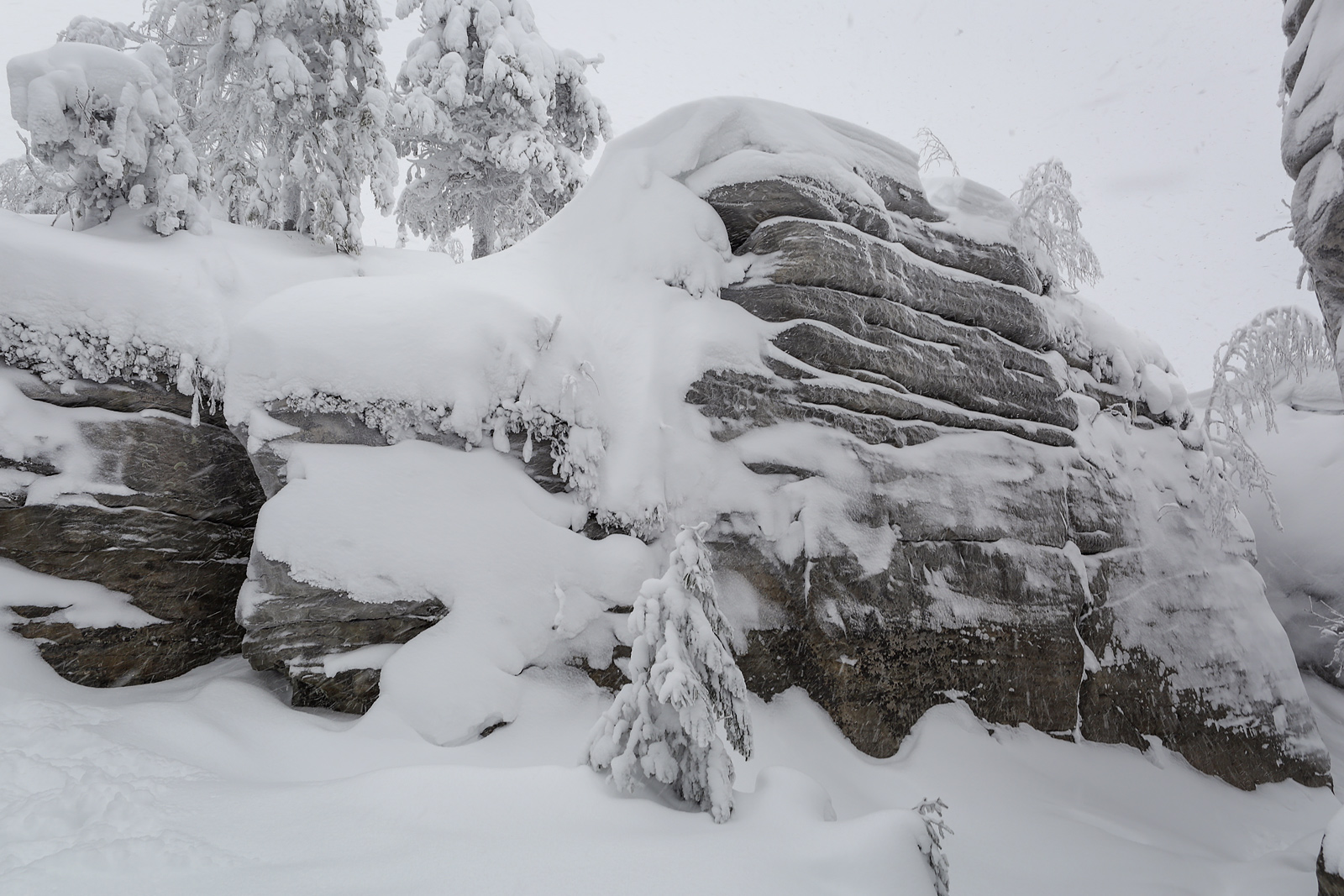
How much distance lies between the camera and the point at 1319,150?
19.5 feet

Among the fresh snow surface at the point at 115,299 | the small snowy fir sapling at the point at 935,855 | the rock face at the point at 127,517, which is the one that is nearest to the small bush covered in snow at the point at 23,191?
the fresh snow surface at the point at 115,299

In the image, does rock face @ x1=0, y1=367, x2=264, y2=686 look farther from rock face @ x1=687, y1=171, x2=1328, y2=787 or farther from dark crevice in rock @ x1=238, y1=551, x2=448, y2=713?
rock face @ x1=687, y1=171, x2=1328, y2=787

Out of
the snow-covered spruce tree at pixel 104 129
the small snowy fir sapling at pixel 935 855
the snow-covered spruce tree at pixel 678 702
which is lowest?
the small snowy fir sapling at pixel 935 855

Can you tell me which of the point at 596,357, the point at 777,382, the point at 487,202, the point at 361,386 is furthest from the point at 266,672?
the point at 487,202

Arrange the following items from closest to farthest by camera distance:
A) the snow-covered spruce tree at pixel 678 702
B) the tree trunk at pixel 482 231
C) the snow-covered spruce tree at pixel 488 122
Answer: the snow-covered spruce tree at pixel 678 702 < the snow-covered spruce tree at pixel 488 122 < the tree trunk at pixel 482 231

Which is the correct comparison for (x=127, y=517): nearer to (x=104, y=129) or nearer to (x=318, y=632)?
(x=318, y=632)

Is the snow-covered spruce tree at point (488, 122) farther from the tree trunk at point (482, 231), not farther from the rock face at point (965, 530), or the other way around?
the rock face at point (965, 530)

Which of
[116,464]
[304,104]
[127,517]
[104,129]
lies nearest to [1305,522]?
[127,517]

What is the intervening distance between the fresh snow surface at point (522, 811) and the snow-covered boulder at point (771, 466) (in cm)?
36

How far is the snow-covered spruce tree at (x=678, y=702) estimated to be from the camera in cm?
335

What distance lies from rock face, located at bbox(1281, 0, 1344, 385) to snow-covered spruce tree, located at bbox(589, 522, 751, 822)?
6.57 metres

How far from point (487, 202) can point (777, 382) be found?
36.3 feet

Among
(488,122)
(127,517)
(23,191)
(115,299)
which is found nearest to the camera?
(127,517)

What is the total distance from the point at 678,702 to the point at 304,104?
11.0m
